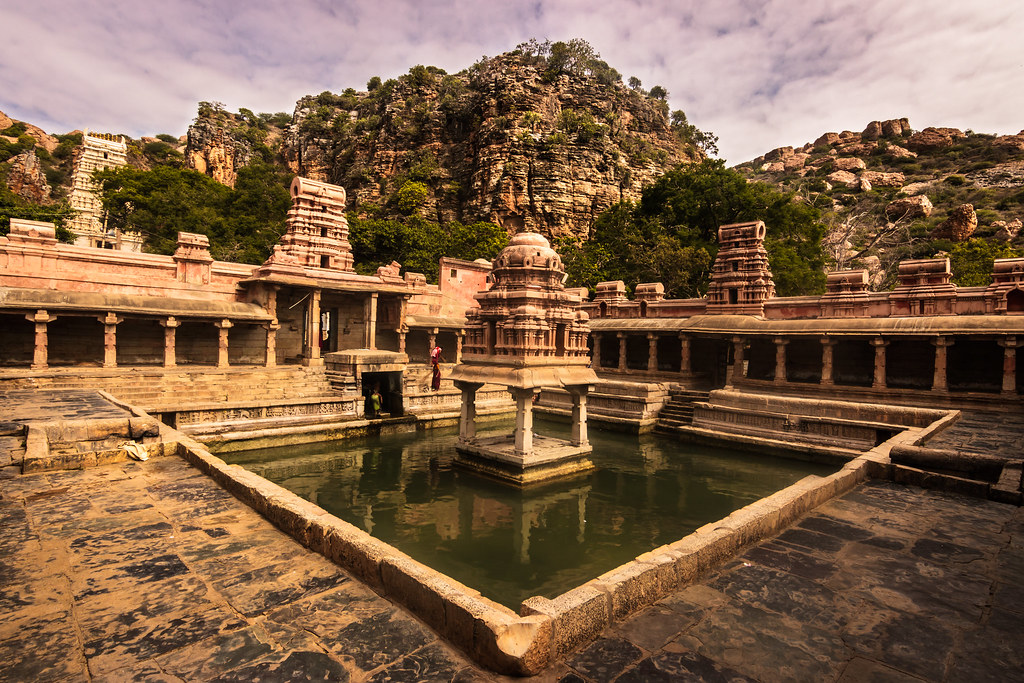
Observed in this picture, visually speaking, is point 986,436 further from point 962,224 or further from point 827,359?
point 962,224

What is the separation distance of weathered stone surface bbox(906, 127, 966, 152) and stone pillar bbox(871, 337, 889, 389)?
2701 inches

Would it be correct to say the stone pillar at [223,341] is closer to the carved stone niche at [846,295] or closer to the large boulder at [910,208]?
the carved stone niche at [846,295]

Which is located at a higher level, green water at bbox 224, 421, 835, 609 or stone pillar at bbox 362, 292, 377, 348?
stone pillar at bbox 362, 292, 377, 348

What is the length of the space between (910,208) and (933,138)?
95.7ft

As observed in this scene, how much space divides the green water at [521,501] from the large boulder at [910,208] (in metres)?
46.0

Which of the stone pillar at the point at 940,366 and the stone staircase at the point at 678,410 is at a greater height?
the stone pillar at the point at 940,366

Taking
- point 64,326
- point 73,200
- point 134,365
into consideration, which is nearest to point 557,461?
point 134,365

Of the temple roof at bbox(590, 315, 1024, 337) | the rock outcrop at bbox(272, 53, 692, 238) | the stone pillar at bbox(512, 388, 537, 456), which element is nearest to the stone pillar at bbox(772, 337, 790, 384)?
the temple roof at bbox(590, 315, 1024, 337)

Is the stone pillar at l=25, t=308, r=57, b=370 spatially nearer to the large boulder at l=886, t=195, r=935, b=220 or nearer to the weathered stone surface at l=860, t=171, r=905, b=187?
the large boulder at l=886, t=195, r=935, b=220

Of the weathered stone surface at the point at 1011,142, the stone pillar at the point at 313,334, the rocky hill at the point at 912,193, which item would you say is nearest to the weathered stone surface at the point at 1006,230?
the rocky hill at the point at 912,193

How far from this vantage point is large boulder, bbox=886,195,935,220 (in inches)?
1823

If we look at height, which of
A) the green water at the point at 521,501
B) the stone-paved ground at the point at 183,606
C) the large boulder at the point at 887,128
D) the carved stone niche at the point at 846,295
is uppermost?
the large boulder at the point at 887,128

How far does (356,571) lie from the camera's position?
13.4 ft

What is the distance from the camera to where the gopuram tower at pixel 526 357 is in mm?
11484
